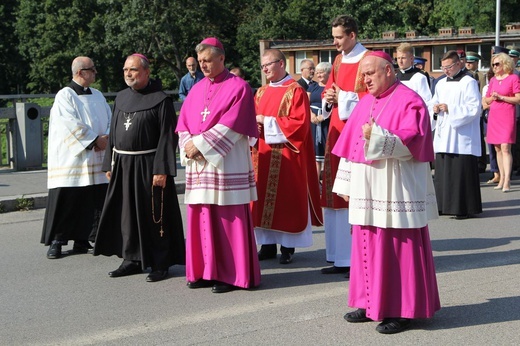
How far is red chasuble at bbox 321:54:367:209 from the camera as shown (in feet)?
25.5

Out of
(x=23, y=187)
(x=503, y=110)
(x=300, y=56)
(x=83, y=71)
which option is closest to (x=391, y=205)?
(x=83, y=71)

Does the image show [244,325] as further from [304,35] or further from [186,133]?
[304,35]

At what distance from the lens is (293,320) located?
6.31m

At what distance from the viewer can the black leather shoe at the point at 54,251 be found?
8766 millimetres

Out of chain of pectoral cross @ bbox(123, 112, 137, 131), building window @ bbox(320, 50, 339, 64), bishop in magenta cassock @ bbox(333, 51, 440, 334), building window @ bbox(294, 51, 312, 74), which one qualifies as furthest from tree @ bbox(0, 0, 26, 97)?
bishop in magenta cassock @ bbox(333, 51, 440, 334)

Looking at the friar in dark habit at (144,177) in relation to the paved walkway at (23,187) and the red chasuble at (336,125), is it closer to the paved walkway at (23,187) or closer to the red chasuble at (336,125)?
the red chasuble at (336,125)

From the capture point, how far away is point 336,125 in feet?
26.0

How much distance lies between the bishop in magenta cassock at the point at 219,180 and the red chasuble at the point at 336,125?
0.92 m

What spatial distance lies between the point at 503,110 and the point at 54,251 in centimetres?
772

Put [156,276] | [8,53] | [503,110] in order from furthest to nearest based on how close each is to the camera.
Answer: [8,53]
[503,110]
[156,276]

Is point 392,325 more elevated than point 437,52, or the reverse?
point 437,52

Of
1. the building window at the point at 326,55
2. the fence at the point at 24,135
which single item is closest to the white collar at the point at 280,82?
the fence at the point at 24,135

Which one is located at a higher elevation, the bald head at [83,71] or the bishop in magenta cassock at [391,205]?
the bald head at [83,71]

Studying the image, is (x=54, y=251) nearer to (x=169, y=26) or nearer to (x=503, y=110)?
(x=503, y=110)
